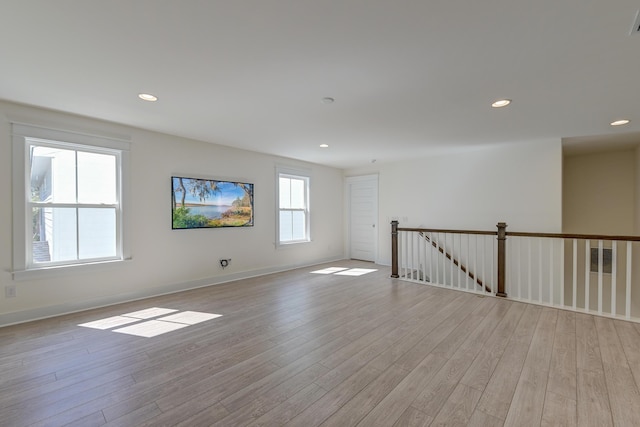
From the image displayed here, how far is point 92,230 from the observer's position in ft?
12.0

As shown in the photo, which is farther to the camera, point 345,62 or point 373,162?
point 373,162

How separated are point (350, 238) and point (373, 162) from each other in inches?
81.6

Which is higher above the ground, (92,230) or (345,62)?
(345,62)

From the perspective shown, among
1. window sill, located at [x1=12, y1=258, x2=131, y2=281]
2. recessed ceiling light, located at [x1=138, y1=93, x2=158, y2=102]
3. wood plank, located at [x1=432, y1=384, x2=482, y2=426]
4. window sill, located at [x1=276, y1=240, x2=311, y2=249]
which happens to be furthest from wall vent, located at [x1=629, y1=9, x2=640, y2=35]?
window sill, located at [x1=12, y1=258, x2=131, y2=281]

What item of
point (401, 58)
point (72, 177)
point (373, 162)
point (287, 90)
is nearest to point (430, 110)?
point (401, 58)

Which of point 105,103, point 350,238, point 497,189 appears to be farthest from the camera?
point 350,238

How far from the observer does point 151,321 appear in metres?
3.17

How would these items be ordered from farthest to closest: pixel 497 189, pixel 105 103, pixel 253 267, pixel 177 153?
pixel 253 267
pixel 497 189
pixel 177 153
pixel 105 103

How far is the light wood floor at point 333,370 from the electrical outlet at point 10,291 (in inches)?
14.3

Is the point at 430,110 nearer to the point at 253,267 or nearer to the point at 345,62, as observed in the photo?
the point at 345,62

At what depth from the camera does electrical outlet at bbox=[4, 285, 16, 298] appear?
10.0ft

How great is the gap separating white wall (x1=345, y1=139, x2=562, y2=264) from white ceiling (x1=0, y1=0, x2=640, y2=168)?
1.01 metres

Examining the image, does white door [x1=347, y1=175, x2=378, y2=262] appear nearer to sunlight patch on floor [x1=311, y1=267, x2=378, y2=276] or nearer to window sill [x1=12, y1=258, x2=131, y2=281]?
sunlight patch on floor [x1=311, y1=267, x2=378, y2=276]

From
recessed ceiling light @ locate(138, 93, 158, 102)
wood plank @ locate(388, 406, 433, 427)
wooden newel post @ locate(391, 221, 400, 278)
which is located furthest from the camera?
wooden newel post @ locate(391, 221, 400, 278)
